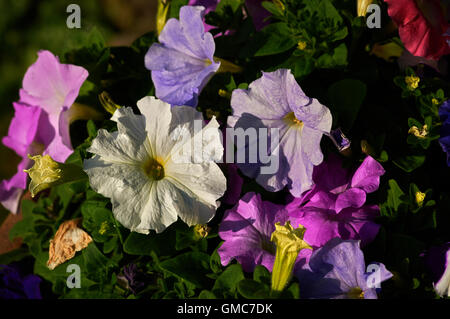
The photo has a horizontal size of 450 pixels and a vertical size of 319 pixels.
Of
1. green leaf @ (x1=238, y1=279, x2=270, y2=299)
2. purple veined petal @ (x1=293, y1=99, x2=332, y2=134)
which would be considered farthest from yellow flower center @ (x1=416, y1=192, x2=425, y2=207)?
green leaf @ (x1=238, y1=279, x2=270, y2=299)

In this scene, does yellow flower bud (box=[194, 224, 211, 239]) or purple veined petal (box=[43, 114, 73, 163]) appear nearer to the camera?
yellow flower bud (box=[194, 224, 211, 239])

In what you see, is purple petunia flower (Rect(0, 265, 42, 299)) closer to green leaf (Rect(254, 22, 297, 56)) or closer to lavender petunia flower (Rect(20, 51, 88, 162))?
lavender petunia flower (Rect(20, 51, 88, 162))

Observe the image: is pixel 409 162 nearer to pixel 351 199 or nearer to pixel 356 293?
pixel 351 199

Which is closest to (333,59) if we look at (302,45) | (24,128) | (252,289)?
(302,45)

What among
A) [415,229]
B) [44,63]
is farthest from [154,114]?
[415,229]

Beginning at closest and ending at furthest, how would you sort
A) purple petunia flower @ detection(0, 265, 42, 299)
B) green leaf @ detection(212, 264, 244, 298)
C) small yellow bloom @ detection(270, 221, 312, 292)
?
1. small yellow bloom @ detection(270, 221, 312, 292)
2. green leaf @ detection(212, 264, 244, 298)
3. purple petunia flower @ detection(0, 265, 42, 299)

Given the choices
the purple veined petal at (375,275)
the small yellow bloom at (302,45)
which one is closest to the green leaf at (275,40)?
the small yellow bloom at (302,45)
